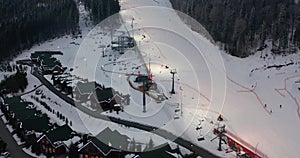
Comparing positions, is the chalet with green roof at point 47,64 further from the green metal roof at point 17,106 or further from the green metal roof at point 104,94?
the green metal roof at point 17,106

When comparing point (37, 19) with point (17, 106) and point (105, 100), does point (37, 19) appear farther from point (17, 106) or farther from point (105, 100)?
point (105, 100)

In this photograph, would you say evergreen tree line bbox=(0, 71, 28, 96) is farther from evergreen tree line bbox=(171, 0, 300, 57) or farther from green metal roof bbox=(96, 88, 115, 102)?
evergreen tree line bbox=(171, 0, 300, 57)

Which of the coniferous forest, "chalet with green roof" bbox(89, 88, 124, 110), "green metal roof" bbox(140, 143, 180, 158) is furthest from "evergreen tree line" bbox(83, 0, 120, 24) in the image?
"green metal roof" bbox(140, 143, 180, 158)

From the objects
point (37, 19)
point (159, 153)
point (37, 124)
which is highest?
point (37, 19)

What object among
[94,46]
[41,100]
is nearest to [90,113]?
[41,100]

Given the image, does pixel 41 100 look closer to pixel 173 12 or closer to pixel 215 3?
pixel 215 3

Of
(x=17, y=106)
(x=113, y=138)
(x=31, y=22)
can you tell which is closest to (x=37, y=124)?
(x=17, y=106)
